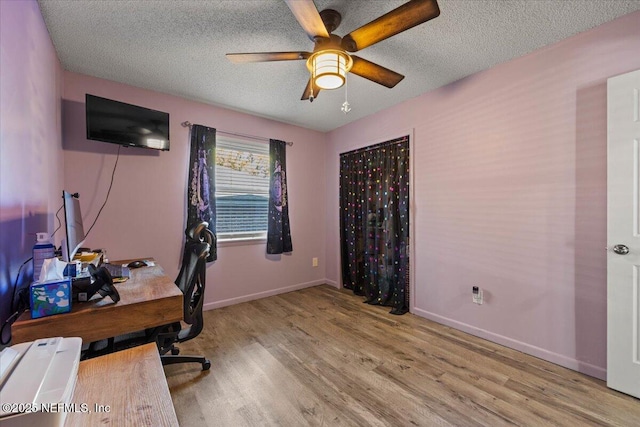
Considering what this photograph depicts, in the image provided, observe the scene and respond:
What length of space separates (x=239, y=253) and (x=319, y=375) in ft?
6.39

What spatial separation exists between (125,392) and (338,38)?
197 cm

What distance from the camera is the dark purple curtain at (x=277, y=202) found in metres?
3.69

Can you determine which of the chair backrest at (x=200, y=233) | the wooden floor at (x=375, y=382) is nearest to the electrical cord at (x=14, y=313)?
the chair backrest at (x=200, y=233)

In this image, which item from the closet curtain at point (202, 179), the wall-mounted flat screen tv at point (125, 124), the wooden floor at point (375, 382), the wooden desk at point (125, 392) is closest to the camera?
the wooden desk at point (125, 392)

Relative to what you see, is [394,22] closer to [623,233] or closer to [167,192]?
[623,233]

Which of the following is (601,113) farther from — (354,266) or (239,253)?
(239,253)

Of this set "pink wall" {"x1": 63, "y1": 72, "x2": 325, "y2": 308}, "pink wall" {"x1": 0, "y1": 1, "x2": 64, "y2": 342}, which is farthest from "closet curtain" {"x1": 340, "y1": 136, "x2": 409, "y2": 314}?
"pink wall" {"x1": 0, "y1": 1, "x2": 64, "y2": 342}

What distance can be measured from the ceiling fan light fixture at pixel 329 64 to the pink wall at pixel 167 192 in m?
1.98

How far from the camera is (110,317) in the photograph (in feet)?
4.10

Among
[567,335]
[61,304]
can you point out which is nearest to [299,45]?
[61,304]

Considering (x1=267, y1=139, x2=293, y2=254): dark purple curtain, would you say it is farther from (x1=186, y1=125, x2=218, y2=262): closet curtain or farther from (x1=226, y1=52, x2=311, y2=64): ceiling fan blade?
(x1=226, y1=52, x2=311, y2=64): ceiling fan blade

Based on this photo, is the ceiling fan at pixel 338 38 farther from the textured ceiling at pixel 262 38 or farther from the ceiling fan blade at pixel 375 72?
the textured ceiling at pixel 262 38

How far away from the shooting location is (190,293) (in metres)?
1.76


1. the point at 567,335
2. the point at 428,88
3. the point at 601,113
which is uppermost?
the point at 428,88
